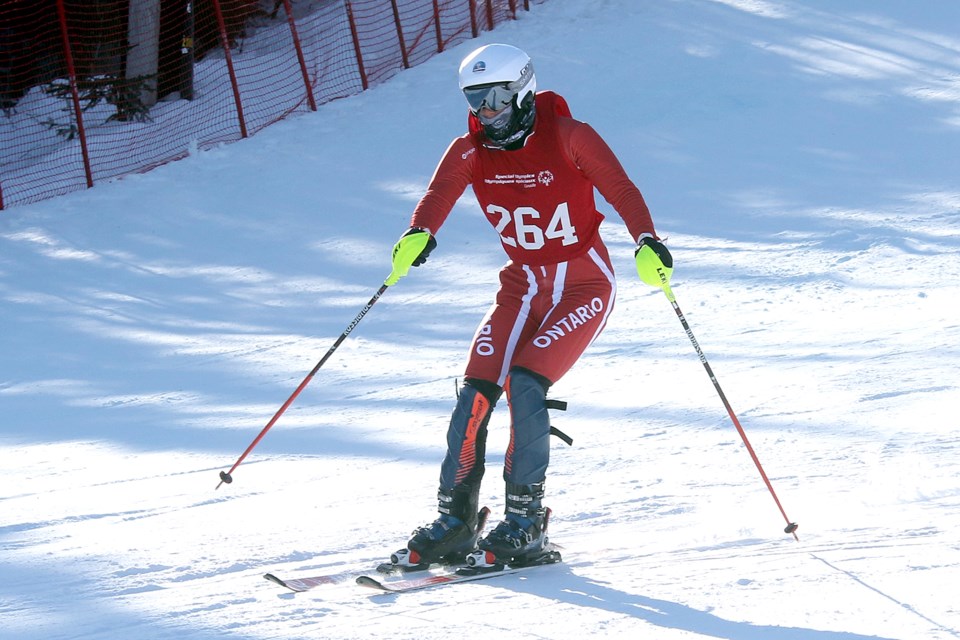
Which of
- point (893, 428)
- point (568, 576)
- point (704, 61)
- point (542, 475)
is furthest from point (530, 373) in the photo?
point (704, 61)

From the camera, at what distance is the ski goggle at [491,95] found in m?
4.14

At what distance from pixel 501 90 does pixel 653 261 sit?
821mm

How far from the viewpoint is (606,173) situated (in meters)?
4.20

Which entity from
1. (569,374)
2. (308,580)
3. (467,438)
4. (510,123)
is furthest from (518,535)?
(569,374)

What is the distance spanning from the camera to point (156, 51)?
13.0 metres

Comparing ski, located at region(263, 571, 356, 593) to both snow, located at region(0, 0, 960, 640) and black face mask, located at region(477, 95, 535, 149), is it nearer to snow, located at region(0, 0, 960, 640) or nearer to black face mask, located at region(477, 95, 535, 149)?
snow, located at region(0, 0, 960, 640)

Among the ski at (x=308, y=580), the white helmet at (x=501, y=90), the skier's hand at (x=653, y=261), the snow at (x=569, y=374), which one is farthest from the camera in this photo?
the white helmet at (x=501, y=90)

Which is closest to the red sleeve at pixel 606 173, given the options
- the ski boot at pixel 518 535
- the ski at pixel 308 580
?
the ski boot at pixel 518 535

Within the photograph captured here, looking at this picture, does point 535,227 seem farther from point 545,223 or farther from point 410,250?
point 410,250

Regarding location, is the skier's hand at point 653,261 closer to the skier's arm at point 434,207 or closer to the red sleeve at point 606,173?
the red sleeve at point 606,173

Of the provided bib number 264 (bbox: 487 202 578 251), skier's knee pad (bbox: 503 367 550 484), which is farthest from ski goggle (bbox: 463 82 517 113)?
skier's knee pad (bbox: 503 367 550 484)

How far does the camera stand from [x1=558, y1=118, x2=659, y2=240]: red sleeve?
13.8 ft

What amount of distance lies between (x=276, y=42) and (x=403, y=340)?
8.67 meters

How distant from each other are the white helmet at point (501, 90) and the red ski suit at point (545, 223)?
0.24ft
